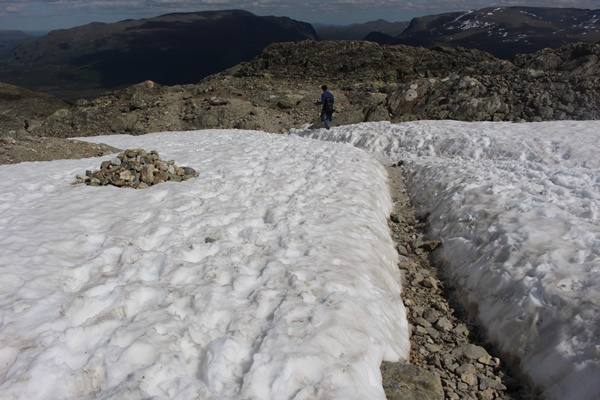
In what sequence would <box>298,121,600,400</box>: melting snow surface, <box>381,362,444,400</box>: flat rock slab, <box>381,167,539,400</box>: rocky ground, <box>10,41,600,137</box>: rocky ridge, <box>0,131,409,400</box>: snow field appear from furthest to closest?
<box>10,41,600,137</box>: rocky ridge < <box>298,121,600,400</box>: melting snow surface < <box>381,167,539,400</box>: rocky ground < <box>381,362,444,400</box>: flat rock slab < <box>0,131,409,400</box>: snow field

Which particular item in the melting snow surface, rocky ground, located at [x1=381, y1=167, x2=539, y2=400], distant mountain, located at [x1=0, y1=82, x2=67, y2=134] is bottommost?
distant mountain, located at [x1=0, y1=82, x2=67, y2=134]

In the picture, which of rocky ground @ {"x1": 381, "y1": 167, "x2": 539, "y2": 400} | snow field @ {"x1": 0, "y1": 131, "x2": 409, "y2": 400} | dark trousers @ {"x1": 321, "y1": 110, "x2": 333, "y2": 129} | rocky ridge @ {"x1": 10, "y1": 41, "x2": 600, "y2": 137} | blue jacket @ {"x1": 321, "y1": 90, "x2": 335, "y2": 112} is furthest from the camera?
dark trousers @ {"x1": 321, "y1": 110, "x2": 333, "y2": 129}

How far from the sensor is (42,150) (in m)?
19.9

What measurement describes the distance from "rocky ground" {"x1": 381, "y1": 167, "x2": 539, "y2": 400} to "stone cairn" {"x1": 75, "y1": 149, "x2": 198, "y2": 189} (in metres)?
8.07

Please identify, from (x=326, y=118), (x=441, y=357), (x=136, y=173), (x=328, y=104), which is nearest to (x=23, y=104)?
(x=326, y=118)

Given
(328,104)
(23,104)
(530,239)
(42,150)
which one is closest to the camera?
(530,239)

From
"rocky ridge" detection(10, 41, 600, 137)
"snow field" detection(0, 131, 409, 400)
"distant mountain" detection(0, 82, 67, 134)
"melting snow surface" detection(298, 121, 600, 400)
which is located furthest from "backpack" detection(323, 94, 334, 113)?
"distant mountain" detection(0, 82, 67, 134)

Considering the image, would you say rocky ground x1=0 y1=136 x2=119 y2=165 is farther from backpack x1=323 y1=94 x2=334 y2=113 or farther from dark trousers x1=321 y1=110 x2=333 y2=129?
dark trousers x1=321 y1=110 x2=333 y2=129

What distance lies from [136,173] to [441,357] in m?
10.6

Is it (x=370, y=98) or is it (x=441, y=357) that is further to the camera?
(x=370, y=98)

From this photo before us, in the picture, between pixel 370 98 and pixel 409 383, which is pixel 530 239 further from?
pixel 370 98

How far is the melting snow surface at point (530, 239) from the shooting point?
21.6 feet

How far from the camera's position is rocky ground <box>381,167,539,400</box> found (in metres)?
6.35

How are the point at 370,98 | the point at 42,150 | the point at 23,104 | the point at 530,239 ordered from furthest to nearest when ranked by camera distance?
the point at 23,104 → the point at 370,98 → the point at 42,150 → the point at 530,239
